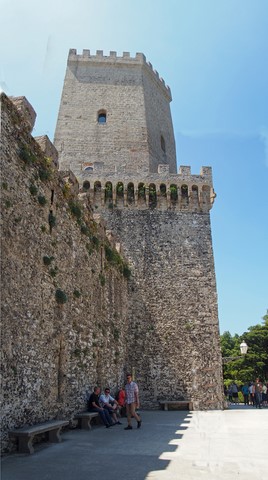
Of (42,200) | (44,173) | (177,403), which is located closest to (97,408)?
(42,200)

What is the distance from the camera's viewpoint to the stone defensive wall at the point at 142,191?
19.9 m

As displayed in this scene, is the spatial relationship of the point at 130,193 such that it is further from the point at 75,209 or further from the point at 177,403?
the point at 177,403

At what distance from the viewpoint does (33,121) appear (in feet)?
29.1

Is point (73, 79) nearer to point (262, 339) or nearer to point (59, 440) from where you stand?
point (59, 440)

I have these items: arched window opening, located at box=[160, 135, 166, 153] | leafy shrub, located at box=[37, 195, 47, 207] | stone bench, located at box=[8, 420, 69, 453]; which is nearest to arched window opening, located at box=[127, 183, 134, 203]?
arched window opening, located at box=[160, 135, 166, 153]

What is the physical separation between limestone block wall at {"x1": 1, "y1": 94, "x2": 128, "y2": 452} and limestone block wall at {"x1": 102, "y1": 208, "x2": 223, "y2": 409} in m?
5.10

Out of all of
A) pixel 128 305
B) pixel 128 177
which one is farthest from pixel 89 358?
pixel 128 177

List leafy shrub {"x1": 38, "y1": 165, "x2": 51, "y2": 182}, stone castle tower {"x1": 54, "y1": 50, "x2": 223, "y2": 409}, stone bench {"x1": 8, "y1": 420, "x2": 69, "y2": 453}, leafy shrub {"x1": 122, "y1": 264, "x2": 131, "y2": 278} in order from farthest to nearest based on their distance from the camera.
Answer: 1. leafy shrub {"x1": 122, "y1": 264, "x2": 131, "y2": 278}
2. stone castle tower {"x1": 54, "y1": 50, "x2": 223, "y2": 409}
3. leafy shrub {"x1": 38, "y1": 165, "x2": 51, "y2": 182}
4. stone bench {"x1": 8, "y1": 420, "x2": 69, "y2": 453}

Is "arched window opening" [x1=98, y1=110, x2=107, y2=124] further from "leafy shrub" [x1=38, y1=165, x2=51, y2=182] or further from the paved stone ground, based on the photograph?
the paved stone ground

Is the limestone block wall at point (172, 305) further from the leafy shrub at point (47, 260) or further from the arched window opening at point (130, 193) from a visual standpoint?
the leafy shrub at point (47, 260)

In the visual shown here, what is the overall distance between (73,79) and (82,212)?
14.2m

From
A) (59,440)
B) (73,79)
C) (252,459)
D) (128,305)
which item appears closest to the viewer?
(252,459)

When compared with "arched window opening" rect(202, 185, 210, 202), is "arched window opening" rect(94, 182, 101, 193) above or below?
above

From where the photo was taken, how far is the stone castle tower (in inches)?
692
